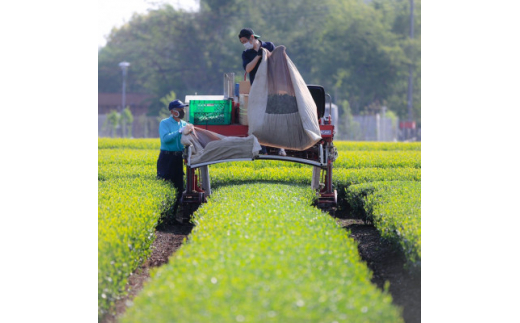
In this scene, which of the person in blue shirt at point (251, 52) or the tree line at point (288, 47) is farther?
the tree line at point (288, 47)

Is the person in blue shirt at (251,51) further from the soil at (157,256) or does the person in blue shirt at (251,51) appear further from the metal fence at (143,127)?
the metal fence at (143,127)

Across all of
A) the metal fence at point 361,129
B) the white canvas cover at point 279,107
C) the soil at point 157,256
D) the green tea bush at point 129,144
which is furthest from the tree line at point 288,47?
the white canvas cover at point 279,107

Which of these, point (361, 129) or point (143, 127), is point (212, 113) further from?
point (361, 129)

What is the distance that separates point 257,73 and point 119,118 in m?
32.0

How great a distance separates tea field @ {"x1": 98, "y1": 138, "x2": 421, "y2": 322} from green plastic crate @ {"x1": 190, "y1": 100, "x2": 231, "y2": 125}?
3.49 feet

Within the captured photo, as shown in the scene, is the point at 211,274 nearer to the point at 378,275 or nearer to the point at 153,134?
the point at 378,275

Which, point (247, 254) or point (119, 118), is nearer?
point (247, 254)

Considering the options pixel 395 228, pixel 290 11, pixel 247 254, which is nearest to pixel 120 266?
pixel 247 254

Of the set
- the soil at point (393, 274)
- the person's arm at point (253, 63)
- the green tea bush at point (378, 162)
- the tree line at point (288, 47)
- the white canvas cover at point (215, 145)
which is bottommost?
the soil at point (393, 274)

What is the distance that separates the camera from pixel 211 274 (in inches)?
175

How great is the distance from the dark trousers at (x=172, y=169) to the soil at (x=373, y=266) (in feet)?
2.24

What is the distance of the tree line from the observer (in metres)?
40.5

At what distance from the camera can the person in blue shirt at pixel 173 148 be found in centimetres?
1015

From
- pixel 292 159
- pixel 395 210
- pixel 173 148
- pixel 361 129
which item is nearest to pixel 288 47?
pixel 361 129
